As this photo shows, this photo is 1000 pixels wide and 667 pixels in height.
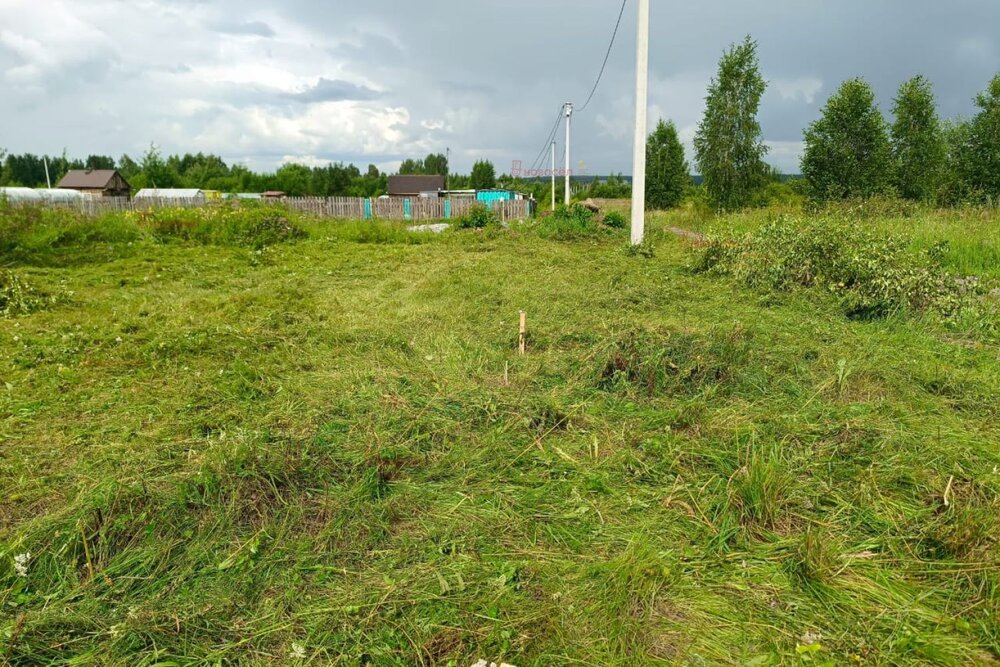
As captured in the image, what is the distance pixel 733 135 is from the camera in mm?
20203

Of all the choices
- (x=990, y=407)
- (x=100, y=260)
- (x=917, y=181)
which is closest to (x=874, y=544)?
(x=990, y=407)

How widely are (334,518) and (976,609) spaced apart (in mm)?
2523

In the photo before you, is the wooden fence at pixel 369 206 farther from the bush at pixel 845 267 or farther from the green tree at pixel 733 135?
the bush at pixel 845 267

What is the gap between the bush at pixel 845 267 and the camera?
6.37 metres

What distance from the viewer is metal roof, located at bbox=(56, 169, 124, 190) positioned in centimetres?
4656

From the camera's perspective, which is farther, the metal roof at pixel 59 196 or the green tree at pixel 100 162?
the green tree at pixel 100 162

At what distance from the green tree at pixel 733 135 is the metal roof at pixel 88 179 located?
44.8 m

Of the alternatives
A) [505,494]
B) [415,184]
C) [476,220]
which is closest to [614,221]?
[476,220]

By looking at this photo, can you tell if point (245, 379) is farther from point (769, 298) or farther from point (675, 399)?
point (769, 298)

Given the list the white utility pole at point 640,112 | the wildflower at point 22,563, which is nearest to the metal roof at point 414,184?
the white utility pole at point 640,112

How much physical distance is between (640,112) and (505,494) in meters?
10.2

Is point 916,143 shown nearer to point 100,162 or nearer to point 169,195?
point 169,195

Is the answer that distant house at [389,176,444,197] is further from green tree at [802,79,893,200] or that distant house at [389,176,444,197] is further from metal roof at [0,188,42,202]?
green tree at [802,79,893,200]

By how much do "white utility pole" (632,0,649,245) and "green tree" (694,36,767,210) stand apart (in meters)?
9.73
